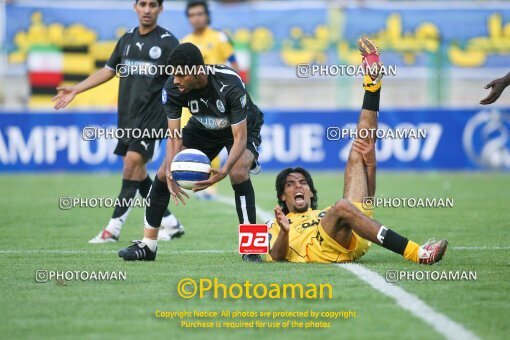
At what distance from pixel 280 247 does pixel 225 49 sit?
7.09 metres

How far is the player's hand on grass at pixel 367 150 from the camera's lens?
9.13 meters

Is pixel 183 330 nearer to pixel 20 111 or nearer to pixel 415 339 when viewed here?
pixel 415 339

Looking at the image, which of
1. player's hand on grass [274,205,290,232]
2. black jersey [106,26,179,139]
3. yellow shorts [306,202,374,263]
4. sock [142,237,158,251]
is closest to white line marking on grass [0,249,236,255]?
sock [142,237,158,251]

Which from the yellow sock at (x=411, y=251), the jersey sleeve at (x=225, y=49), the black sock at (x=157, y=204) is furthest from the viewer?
the jersey sleeve at (x=225, y=49)

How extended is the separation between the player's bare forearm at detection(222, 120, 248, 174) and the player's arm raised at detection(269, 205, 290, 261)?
55cm

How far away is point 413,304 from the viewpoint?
22.4 feet

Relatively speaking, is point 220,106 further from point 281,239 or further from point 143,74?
point 143,74

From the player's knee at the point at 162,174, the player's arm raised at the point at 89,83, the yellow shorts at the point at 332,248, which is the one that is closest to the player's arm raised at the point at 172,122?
the player's knee at the point at 162,174

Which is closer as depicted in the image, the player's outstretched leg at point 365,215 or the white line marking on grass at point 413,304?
the white line marking on grass at point 413,304

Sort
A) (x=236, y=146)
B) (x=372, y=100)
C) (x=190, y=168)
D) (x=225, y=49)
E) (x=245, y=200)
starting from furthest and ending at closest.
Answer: (x=225, y=49), (x=372, y=100), (x=245, y=200), (x=236, y=146), (x=190, y=168)

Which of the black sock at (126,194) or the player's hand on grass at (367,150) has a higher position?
the player's hand on grass at (367,150)

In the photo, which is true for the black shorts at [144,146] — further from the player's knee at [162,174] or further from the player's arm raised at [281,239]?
the player's arm raised at [281,239]

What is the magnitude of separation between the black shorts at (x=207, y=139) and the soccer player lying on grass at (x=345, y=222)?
0.42 metres

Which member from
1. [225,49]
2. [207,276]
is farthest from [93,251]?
[225,49]
